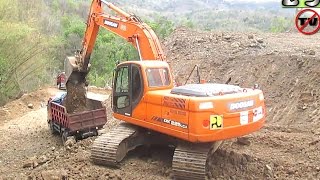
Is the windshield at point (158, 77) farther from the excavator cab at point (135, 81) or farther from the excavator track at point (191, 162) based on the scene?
the excavator track at point (191, 162)

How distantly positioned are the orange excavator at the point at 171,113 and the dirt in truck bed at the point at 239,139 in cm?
40

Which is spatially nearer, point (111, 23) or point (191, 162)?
point (191, 162)

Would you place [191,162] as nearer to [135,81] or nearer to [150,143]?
[150,143]

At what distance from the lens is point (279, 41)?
49.8 feet

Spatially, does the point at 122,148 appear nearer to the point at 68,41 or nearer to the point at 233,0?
the point at 68,41

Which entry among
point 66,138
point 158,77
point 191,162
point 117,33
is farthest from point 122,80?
point 66,138

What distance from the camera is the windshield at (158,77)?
7512 mm

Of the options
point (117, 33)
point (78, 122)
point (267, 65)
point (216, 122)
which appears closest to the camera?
point (216, 122)

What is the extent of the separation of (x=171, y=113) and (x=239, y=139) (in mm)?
A: 2260

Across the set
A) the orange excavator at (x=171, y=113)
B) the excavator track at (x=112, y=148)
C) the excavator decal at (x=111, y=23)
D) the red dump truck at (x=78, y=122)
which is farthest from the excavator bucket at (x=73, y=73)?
the excavator track at (x=112, y=148)

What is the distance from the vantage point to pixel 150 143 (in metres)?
7.92

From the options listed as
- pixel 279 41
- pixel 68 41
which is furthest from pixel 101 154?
pixel 68 41

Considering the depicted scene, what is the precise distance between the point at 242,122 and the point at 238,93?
0.50 metres

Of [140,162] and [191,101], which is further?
[140,162]
